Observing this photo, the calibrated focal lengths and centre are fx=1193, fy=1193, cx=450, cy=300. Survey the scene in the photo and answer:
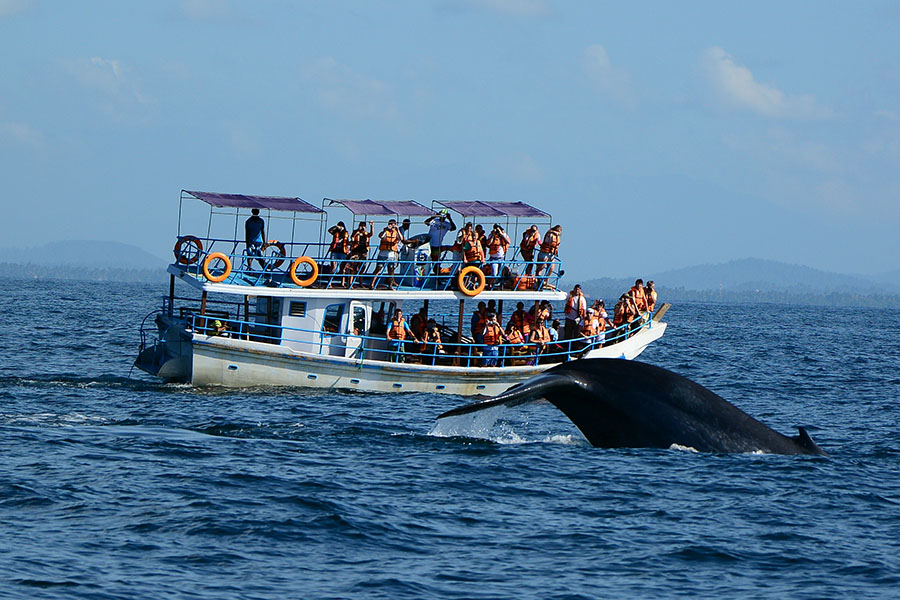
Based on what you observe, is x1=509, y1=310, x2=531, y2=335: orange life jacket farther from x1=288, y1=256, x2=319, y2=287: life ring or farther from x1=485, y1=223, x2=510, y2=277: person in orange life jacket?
x1=288, y1=256, x2=319, y2=287: life ring

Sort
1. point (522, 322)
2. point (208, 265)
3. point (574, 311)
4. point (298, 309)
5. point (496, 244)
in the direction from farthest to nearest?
point (574, 311) → point (496, 244) → point (522, 322) → point (298, 309) → point (208, 265)

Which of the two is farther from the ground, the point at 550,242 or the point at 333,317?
the point at 550,242

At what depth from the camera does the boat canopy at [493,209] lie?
34062mm

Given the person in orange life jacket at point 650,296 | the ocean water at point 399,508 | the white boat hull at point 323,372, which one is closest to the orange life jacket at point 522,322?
the white boat hull at point 323,372

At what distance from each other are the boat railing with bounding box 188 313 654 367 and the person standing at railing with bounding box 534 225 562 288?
80.3 inches

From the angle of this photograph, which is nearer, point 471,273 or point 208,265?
point 208,265

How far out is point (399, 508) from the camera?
684 inches

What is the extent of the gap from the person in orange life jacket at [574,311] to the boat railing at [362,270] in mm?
653

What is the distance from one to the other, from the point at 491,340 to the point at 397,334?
2.56 m

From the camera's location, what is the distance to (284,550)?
1509 cm

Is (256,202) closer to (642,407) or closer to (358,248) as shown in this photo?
(358,248)

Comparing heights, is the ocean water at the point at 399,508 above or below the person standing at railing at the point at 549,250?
below

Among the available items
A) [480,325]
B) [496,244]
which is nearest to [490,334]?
[480,325]

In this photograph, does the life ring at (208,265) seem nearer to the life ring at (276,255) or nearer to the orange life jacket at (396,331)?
the life ring at (276,255)
